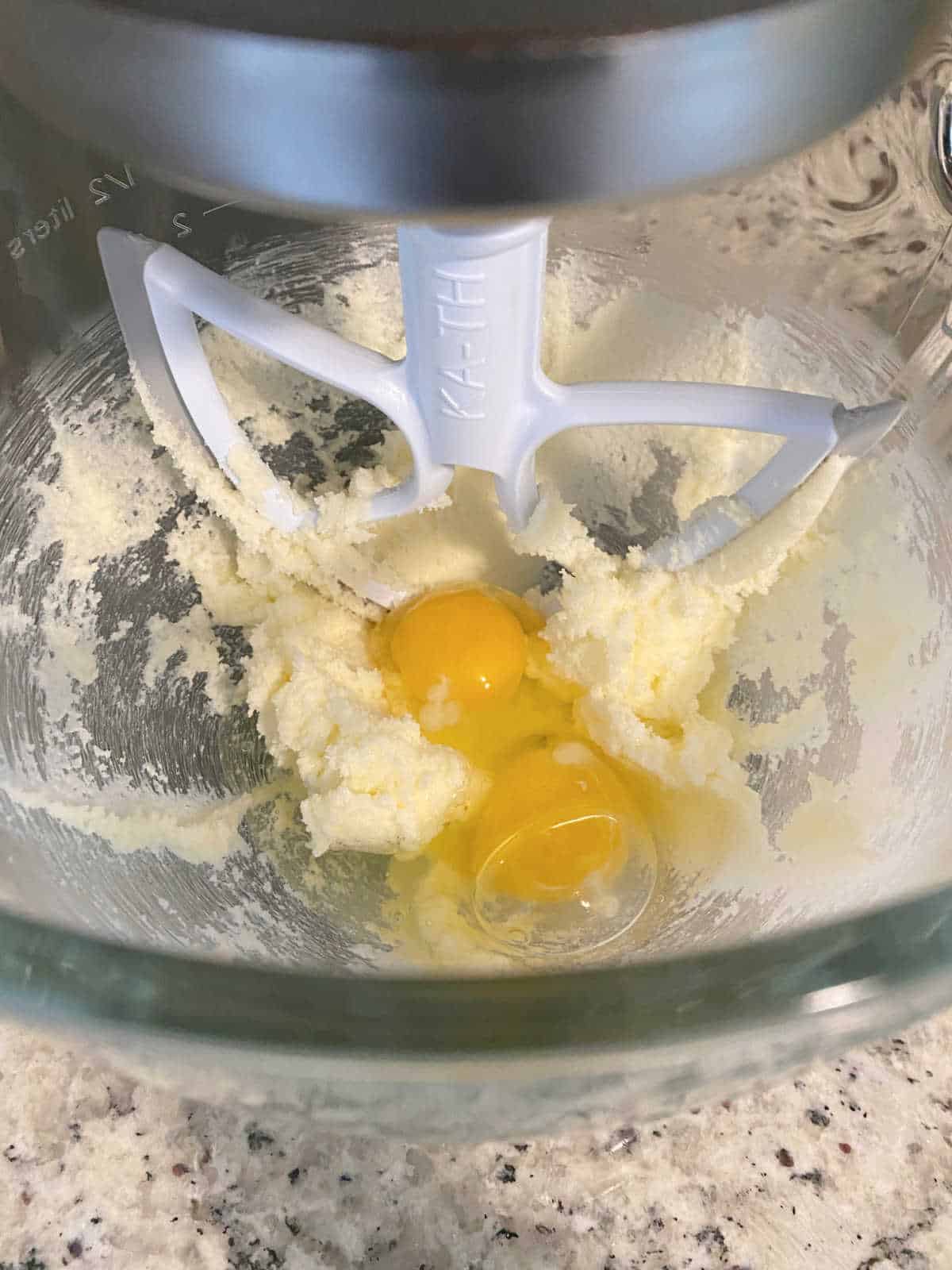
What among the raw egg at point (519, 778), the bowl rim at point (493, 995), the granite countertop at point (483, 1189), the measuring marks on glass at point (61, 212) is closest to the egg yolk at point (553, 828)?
the raw egg at point (519, 778)

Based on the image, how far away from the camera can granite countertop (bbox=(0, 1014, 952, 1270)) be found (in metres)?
0.55

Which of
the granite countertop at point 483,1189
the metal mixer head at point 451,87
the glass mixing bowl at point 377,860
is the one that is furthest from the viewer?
the granite countertop at point 483,1189

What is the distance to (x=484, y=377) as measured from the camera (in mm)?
523

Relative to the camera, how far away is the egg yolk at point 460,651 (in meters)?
0.68

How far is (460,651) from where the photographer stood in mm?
683

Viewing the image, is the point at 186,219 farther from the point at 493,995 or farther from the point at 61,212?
the point at 493,995

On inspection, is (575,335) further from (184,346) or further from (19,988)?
(19,988)

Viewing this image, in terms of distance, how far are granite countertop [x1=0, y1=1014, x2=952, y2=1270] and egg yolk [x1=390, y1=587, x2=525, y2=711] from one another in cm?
28

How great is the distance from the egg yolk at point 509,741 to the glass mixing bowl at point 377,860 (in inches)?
3.0

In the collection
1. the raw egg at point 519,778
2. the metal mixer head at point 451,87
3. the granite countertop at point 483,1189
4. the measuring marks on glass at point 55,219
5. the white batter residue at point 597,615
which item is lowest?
the granite countertop at point 483,1189

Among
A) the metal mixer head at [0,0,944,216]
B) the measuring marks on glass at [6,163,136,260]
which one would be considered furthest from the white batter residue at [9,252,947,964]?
the metal mixer head at [0,0,944,216]

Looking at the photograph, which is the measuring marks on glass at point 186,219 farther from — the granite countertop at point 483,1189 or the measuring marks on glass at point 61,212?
the granite countertop at point 483,1189

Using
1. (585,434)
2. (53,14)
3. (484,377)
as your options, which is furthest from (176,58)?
(585,434)

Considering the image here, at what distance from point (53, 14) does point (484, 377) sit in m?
0.27
